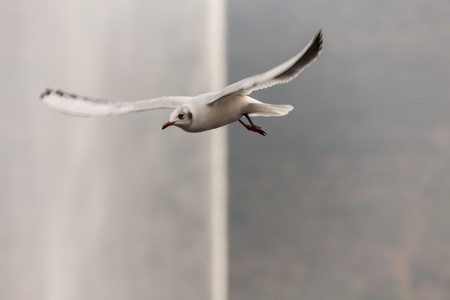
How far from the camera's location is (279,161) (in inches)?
86.5

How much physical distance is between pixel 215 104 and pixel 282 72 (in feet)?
0.29

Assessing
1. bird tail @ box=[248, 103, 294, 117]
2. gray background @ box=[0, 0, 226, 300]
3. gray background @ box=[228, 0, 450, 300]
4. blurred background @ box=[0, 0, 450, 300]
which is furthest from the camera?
gray background @ box=[228, 0, 450, 300]

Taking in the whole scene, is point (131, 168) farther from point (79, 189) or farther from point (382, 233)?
point (382, 233)

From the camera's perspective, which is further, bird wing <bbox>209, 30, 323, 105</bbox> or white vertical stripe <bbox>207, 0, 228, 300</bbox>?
white vertical stripe <bbox>207, 0, 228, 300</bbox>

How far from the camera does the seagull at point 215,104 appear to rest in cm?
54

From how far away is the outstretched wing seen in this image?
0.68m

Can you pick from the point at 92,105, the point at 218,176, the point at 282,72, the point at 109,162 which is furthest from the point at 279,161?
the point at 282,72

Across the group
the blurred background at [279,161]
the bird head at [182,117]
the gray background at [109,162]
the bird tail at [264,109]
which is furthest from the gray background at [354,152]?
the bird head at [182,117]

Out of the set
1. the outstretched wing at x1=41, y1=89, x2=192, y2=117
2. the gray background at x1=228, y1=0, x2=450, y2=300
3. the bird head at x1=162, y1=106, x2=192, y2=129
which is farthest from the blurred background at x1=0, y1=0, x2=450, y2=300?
the bird head at x1=162, y1=106, x2=192, y2=129

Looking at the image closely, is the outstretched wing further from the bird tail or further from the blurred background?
the blurred background

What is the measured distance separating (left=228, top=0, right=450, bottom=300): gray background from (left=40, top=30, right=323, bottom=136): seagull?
1389 millimetres

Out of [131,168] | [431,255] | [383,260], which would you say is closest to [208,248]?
[131,168]

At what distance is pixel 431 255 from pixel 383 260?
16 centimetres

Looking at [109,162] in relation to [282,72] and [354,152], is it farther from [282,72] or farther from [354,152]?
[282,72]
